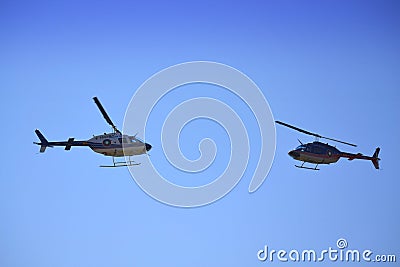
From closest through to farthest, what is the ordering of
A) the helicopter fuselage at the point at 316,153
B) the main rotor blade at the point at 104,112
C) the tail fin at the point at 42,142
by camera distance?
the main rotor blade at the point at 104,112, the tail fin at the point at 42,142, the helicopter fuselage at the point at 316,153

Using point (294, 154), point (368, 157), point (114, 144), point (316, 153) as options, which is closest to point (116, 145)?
point (114, 144)

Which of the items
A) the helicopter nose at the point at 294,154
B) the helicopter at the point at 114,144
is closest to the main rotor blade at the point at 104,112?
the helicopter at the point at 114,144

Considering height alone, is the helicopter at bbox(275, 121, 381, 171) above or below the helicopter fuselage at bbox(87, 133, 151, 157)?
above

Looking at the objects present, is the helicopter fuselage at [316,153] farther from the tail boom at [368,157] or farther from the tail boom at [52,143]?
the tail boom at [52,143]

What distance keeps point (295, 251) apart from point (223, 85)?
17.5ft

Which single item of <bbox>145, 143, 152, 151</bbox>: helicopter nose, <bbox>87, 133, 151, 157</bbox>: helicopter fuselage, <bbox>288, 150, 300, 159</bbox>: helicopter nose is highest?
<bbox>288, 150, 300, 159</bbox>: helicopter nose

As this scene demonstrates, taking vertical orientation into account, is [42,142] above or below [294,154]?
below

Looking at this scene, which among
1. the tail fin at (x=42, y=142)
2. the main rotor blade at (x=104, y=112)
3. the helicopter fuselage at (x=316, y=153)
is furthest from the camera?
the helicopter fuselage at (x=316, y=153)

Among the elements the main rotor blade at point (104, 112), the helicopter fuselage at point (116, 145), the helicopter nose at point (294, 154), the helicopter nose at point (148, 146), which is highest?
the helicopter nose at point (294, 154)

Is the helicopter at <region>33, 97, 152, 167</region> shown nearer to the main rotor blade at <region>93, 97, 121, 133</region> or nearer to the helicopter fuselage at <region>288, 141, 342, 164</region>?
the main rotor blade at <region>93, 97, 121, 133</region>

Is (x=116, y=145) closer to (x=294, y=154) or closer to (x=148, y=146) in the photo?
(x=148, y=146)

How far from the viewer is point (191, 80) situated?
24.3m

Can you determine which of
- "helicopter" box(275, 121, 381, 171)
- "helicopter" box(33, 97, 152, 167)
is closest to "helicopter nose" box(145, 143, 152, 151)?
"helicopter" box(33, 97, 152, 167)

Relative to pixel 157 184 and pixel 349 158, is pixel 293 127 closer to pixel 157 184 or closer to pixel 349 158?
pixel 349 158
